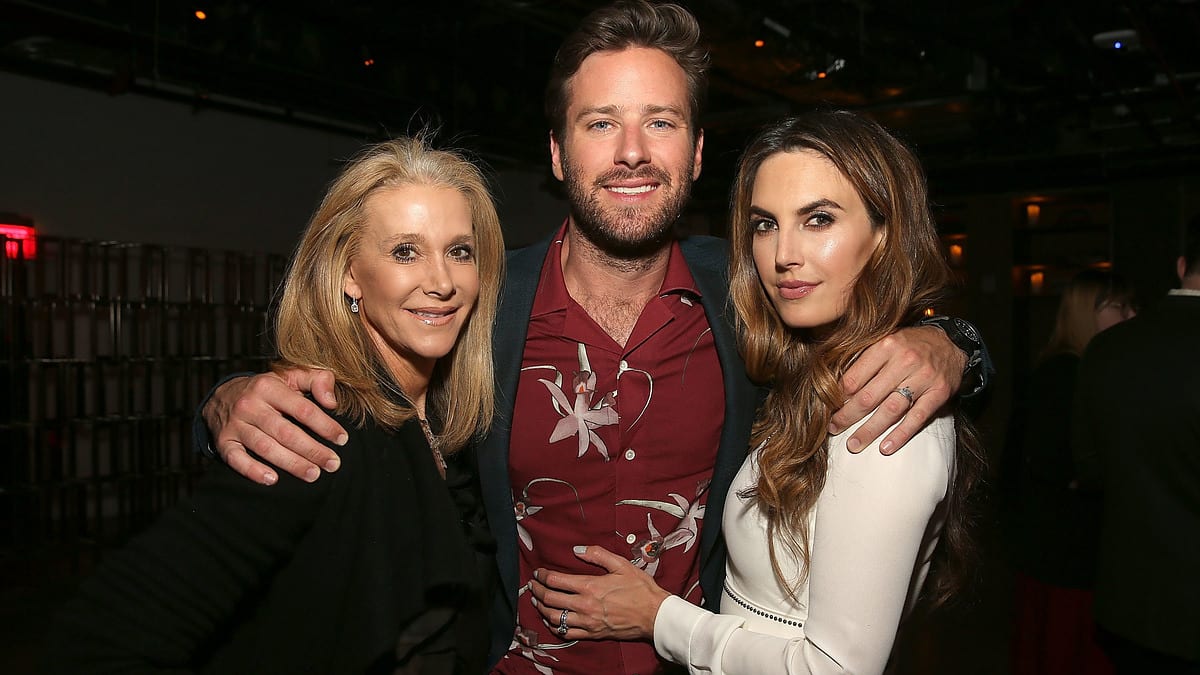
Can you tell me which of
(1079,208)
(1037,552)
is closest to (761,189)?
(1037,552)

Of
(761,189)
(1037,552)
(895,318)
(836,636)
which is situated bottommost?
(1037,552)

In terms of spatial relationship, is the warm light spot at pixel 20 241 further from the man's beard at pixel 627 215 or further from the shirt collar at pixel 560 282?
the man's beard at pixel 627 215

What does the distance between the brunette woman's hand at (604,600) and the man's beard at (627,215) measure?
723 mm

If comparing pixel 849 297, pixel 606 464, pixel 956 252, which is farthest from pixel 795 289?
pixel 956 252

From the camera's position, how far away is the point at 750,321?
192cm

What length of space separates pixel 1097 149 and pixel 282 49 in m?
7.83

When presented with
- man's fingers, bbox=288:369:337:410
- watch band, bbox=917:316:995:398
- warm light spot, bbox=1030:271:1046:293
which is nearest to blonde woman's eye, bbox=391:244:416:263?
man's fingers, bbox=288:369:337:410

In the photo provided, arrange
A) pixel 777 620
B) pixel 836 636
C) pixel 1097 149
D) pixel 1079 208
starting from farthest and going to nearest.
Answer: pixel 1079 208 < pixel 1097 149 < pixel 777 620 < pixel 836 636

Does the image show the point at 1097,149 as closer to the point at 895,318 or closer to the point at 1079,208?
the point at 1079,208

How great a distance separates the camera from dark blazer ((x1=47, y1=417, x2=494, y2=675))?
1.18 metres

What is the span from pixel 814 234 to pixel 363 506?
930 millimetres

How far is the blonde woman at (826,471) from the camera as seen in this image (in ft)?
4.55

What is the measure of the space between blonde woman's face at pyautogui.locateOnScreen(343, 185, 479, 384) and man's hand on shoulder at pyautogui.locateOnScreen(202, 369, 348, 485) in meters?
0.21

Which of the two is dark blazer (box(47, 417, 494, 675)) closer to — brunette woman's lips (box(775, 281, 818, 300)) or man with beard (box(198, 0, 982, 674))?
man with beard (box(198, 0, 982, 674))
